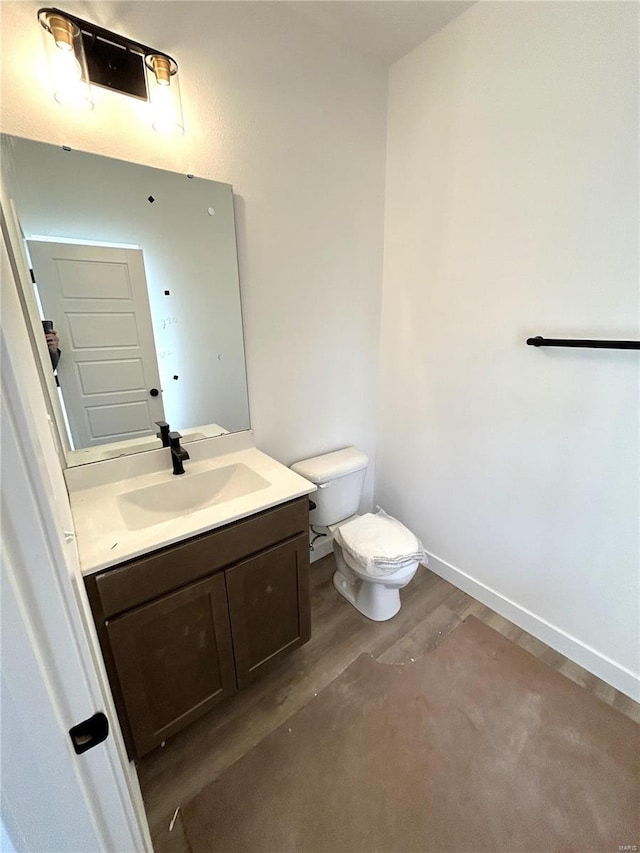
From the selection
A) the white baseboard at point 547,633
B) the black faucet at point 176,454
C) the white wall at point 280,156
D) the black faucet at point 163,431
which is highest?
the white wall at point 280,156

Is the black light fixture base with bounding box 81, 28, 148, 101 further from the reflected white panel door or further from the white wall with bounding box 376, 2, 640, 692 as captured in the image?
the white wall with bounding box 376, 2, 640, 692

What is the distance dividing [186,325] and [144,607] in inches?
39.8

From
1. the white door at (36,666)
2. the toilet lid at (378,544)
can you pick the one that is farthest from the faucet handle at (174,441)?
the white door at (36,666)

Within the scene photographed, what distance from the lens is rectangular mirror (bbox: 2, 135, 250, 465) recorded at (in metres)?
1.14

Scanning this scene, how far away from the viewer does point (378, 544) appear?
A: 1688 millimetres

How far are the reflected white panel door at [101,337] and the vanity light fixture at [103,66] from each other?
17.2 inches

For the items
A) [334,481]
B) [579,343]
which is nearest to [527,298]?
[579,343]

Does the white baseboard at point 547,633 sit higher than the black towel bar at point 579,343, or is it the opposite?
the black towel bar at point 579,343

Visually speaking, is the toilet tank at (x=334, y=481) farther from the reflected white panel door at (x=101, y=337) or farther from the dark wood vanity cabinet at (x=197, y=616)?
the reflected white panel door at (x=101, y=337)

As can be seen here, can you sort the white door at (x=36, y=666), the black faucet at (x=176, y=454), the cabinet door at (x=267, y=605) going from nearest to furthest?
the white door at (x=36, y=666) → the cabinet door at (x=267, y=605) → the black faucet at (x=176, y=454)

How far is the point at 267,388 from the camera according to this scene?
172 centimetres

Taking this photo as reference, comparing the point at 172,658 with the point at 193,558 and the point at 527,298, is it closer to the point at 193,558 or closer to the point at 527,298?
the point at 193,558

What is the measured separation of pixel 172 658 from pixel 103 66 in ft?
5.99

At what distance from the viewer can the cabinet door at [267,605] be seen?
1244mm
